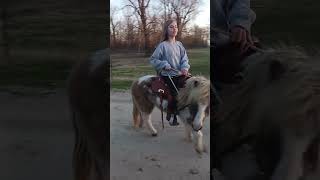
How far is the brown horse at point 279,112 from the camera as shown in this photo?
3.25 metres

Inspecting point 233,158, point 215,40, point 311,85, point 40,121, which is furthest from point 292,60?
point 40,121

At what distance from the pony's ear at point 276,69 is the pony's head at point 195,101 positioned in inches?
18.6

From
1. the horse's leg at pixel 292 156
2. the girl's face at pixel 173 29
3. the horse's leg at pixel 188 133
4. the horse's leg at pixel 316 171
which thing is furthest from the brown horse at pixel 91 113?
the horse's leg at pixel 316 171

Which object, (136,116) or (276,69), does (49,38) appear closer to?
(136,116)

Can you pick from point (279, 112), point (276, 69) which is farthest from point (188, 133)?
point (276, 69)

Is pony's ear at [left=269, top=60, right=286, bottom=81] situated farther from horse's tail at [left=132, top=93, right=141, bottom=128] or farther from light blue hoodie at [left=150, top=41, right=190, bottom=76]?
horse's tail at [left=132, top=93, right=141, bottom=128]

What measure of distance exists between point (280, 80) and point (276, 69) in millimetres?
85

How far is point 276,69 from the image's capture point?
329cm

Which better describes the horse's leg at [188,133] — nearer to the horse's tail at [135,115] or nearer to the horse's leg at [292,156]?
the horse's tail at [135,115]

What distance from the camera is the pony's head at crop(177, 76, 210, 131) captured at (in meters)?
3.26

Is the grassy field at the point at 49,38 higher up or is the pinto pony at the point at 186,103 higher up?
the grassy field at the point at 49,38

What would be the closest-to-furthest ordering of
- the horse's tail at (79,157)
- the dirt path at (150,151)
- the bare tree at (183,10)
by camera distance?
the bare tree at (183,10) → the dirt path at (150,151) → the horse's tail at (79,157)

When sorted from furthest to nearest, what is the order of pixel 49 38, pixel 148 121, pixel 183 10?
pixel 49 38
pixel 148 121
pixel 183 10

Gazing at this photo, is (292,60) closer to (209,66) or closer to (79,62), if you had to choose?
(209,66)
